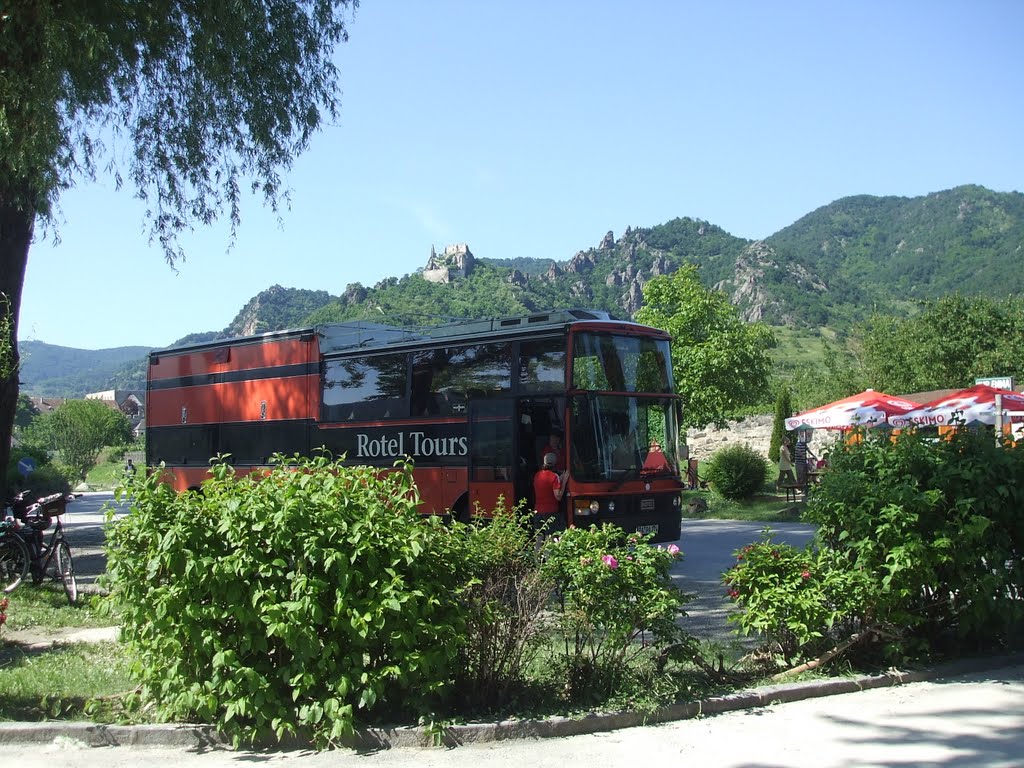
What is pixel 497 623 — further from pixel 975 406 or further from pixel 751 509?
pixel 751 509

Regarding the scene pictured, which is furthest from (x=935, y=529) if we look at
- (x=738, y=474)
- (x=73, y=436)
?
(x=73, y=436)

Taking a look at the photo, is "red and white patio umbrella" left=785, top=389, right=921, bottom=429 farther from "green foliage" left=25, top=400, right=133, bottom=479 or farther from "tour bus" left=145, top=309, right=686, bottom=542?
"green foliage" left=25, top=400, right=133, bottom=479

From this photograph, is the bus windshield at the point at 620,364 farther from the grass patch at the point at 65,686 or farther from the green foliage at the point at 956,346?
the green foliage at the point at 956,346

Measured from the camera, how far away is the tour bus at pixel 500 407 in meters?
13.1

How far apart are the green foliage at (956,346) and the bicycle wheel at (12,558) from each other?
4452cm

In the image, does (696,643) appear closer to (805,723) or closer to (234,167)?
(805,723)

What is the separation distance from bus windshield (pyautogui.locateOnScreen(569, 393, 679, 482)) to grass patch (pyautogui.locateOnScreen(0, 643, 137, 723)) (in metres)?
6.50

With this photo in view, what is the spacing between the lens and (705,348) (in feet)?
102

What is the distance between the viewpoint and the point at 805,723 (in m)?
6.10

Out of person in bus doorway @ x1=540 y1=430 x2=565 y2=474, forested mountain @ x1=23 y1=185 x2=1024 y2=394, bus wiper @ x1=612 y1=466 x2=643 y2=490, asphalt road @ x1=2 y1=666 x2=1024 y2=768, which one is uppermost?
forested mountain @ x1=23 y1=185 x2=1024 y2=394

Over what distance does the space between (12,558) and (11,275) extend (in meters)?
3.62

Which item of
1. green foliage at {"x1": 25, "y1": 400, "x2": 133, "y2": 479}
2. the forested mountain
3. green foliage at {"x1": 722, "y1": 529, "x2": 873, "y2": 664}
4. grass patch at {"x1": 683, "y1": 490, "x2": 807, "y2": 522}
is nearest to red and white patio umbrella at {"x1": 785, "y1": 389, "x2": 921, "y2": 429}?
grass patch at {"x1": 683, "y1": 490, "x2": 807, "y2": 522}

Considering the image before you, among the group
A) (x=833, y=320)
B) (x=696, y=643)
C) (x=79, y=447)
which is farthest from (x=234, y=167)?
(x=833, y=320)

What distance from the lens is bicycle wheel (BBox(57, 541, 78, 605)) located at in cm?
1127
